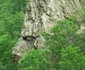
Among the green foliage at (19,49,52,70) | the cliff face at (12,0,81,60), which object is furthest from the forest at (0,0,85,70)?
the cliff face at (12,0,81,60)

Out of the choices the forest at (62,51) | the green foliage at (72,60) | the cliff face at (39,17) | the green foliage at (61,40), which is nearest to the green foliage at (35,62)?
the forest at (62,51)

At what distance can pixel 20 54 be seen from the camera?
40906mm

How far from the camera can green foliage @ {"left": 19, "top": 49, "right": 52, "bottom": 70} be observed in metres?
31.0

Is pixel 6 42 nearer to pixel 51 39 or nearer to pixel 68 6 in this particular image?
pixel 68 6

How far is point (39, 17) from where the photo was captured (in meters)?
40.8

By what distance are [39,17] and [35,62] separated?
10.5m

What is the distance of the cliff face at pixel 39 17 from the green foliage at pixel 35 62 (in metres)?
6.82

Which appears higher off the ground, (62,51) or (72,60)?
(62,51)

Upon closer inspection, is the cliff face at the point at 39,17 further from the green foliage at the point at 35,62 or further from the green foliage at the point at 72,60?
the green foliage at the point at 72,60

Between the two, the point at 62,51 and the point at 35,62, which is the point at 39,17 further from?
the point at 62,51

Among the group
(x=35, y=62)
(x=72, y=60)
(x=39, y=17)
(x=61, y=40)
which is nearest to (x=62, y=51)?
(x=72, y=60)

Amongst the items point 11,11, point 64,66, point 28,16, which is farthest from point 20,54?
point 11,11

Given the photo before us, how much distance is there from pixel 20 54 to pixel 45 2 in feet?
22.1

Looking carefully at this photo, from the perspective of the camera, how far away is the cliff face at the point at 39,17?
3984 centimetres
